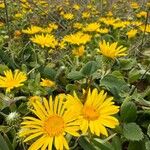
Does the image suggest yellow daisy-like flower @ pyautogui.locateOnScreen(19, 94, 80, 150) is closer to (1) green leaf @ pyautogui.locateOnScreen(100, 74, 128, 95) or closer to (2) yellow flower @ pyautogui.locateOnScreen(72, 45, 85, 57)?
(1) green leaf @ pyautogui.locateOnScreen(100, 74, 128, 95)

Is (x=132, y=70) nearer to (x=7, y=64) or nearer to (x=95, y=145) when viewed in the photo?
(x=7, y=64)

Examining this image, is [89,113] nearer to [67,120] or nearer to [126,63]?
[67,120]

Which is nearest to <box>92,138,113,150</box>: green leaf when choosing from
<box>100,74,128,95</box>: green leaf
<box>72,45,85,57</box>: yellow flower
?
<box>100,74,128,95</box>: green leaf

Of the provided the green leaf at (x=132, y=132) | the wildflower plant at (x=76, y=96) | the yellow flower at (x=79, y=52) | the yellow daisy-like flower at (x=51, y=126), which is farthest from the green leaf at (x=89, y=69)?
the yellow daisy-like flower at (x=51, y=126)

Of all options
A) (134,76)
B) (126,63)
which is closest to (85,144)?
(134,76)

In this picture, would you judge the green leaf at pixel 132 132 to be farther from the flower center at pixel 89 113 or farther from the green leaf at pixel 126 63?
the green leaf at pixel 126 63

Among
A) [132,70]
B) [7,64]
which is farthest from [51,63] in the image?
[132,70]

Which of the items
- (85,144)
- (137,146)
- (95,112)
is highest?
(95,112)
